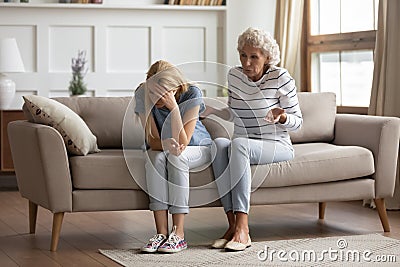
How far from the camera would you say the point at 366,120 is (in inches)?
171

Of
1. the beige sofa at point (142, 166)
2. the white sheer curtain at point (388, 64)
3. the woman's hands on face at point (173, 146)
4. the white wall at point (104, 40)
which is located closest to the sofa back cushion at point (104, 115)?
the beige sofa at point (142, 166)

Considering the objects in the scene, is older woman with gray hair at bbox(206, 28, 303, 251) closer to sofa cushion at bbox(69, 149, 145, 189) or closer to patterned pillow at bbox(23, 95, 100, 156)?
sofa cushion at bbox(69, 149, 145, 189)

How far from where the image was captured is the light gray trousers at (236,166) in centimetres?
379

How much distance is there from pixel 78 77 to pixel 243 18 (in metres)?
1.51

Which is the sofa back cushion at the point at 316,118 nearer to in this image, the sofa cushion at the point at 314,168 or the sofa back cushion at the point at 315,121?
the sofa back cushion at the point at 315,121

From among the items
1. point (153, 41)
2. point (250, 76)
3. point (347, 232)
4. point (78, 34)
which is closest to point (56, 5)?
point (78, 34)

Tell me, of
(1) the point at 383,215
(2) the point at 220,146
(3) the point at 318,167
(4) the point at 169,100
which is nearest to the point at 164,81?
(4) the point at 169,100

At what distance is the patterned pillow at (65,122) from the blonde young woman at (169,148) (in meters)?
0.32

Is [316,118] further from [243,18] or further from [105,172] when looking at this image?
[243,18]

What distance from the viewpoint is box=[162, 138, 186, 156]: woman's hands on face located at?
373 centimetres

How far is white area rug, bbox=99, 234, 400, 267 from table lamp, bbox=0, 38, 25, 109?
260cm

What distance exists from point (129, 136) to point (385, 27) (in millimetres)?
2019

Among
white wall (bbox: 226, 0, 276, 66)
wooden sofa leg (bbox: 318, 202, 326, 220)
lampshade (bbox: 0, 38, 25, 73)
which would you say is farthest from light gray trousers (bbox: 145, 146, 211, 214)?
white wall (bbox: 226, 0, 276, 66)

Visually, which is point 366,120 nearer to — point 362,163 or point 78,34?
point 362,163
